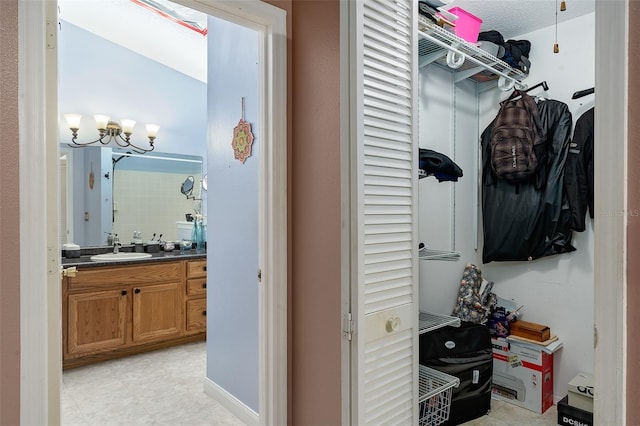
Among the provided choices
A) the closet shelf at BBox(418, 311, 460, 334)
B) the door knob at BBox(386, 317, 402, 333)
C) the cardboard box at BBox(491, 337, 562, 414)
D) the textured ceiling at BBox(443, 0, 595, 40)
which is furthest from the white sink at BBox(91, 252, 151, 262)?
the textured ceiling at BBox(443, 0, 595, 40)

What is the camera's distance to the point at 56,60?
1.24 meters

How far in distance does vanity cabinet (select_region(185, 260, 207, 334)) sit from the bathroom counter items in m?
0.08

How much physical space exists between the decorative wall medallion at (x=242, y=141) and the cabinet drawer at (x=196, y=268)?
5.55ft

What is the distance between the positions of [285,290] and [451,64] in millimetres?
1522

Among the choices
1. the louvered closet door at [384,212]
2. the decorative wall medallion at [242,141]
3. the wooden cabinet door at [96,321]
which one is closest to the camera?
the louvered closet door at [384,212]

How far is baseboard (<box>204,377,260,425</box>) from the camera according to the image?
222 centimetres

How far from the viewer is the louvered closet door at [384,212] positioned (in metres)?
1.24

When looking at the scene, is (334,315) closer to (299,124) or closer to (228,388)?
(299,124)

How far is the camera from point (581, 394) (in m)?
2.03

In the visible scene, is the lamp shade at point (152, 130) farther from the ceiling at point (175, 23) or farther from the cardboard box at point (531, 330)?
the cardboard box at point (531, 330)

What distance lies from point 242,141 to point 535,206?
1799 mm

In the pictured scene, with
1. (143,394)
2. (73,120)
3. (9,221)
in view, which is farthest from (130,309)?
(9,221)

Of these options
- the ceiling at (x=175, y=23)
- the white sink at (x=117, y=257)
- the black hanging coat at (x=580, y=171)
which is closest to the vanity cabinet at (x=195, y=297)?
the white sink at (x=117, y=257)

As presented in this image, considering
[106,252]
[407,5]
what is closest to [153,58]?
[106,252]
